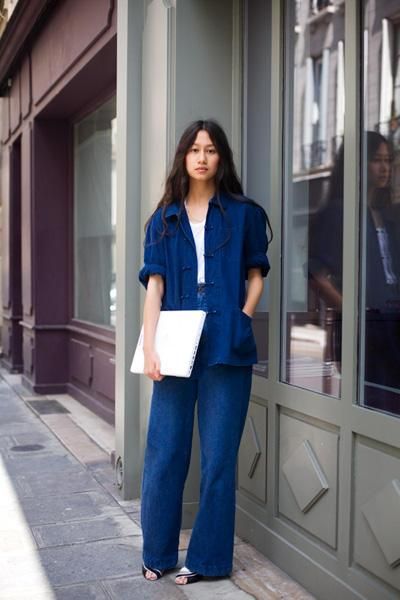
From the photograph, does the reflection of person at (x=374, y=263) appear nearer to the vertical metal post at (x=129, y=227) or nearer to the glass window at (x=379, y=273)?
the glass window at (x=379, y=273)

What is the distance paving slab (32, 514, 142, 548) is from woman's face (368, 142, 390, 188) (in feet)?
7.56

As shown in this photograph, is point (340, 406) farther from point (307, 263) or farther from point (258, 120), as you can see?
point (258, 120)

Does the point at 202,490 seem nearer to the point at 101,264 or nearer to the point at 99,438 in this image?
the point at 99,438

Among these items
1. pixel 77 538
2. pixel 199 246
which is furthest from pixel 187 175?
pixel 77 538

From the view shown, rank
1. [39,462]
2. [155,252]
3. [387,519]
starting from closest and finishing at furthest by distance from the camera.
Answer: [387,519] < [155,252] < [39,462]

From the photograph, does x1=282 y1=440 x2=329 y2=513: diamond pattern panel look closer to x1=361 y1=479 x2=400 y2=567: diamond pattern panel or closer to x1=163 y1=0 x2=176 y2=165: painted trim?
x1=361 y1=479 x2=400 y2=567: diamond pattern panel

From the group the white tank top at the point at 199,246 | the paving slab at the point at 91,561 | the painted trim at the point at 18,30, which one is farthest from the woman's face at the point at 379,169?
the painted trim at the point at 18,30

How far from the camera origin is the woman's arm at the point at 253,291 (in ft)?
11.3

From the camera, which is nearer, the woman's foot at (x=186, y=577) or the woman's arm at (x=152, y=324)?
the woman's arm at (x=152, y=324)

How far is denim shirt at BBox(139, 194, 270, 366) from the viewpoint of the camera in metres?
3.40

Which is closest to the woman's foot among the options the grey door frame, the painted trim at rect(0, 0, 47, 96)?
the grey door frame

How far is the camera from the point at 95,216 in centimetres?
834

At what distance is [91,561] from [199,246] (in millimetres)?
1695

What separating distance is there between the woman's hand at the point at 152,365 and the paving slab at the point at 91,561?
1.04 m
